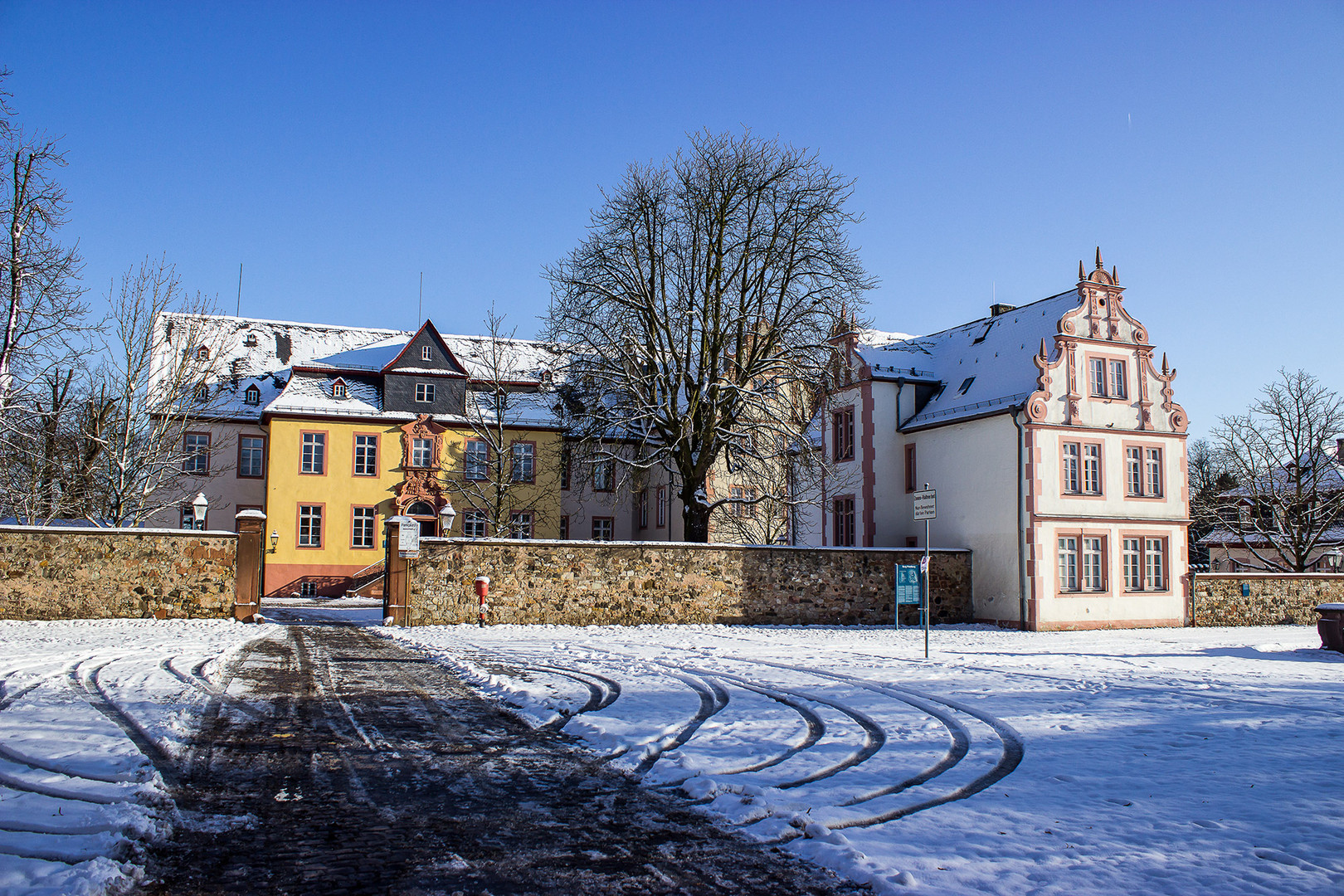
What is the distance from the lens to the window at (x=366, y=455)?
124 feet

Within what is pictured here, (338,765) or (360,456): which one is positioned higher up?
(360,456)

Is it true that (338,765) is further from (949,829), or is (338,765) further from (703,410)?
(703,410)

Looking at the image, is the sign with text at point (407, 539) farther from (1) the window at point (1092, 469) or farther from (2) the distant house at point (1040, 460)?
(1) the window at point (1092, 469)

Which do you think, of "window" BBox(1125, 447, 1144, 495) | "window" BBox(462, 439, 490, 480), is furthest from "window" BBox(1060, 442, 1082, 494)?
"window" BBox(462, 439, 490, 480)

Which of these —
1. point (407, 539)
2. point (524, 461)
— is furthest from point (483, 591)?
point (524, 461)

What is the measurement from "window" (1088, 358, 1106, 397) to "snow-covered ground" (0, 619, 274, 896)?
23764 millimetres

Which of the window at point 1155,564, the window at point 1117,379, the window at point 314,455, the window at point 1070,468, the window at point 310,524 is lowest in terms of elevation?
the window at point 1155,564

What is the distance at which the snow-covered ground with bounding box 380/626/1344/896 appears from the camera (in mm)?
5355

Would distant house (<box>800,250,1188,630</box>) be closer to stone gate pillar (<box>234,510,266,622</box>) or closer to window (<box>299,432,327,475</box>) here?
stone gate pillar (<box>234,510,266,622</box>)

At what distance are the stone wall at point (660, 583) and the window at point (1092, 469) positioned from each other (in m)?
4.82

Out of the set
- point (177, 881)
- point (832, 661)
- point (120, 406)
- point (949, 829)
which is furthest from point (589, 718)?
point (120, 406)

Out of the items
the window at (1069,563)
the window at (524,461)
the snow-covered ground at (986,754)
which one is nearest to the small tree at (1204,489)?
the window at (1069,563)

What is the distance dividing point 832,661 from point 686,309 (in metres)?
14.2

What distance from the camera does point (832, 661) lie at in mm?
15859
